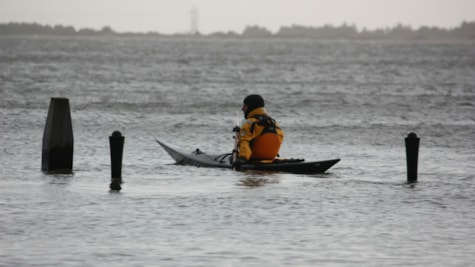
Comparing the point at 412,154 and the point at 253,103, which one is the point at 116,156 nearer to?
the point at 253,103

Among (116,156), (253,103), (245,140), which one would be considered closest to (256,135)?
(245,140)

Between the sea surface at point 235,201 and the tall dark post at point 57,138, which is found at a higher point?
the tall dark post at point 57,138

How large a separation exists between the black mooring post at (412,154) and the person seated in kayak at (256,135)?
2.26 m

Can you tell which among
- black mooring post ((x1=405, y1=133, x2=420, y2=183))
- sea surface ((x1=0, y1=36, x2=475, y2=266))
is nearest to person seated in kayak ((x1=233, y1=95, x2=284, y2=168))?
sea surface ((x1=0, y1=36, x2=475, y2=266))

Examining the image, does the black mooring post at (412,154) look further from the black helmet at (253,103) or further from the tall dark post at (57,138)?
the tall dark post at (57,138)

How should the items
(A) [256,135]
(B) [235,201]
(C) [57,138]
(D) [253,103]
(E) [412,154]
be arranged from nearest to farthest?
(B) [235,201] < (E) [412,154] < (C) [57,138] < (A) [256,135] < (D) [253,103]

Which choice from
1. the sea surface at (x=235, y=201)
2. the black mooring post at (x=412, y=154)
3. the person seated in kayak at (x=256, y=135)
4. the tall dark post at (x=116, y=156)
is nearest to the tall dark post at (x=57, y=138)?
the sea surface at (x=235, y=201)

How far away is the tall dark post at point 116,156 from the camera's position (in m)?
17.9

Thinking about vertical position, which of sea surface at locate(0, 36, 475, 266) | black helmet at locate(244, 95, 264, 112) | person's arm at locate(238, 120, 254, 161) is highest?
black helmet at locate(244, 95, 264, 112)

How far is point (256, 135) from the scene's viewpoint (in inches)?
773

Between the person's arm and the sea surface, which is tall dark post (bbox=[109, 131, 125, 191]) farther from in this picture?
the person's arm

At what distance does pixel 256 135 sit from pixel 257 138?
71 mm

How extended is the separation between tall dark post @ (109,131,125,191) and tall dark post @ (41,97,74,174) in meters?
1.08

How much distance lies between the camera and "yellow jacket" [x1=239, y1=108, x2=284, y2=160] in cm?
1958
